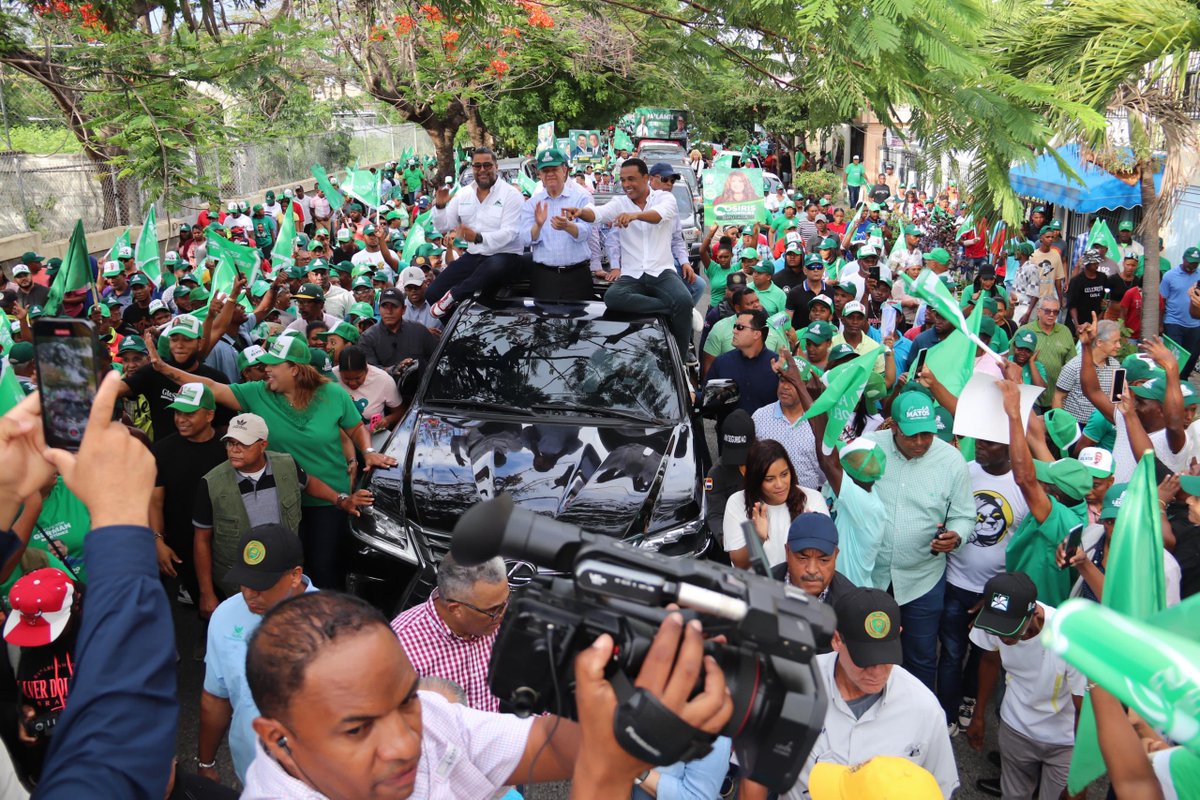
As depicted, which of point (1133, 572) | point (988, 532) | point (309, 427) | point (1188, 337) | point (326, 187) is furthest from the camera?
point (326, 187)

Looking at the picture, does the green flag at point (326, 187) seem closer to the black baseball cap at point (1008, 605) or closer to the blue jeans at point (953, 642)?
the blue jeans at point (953, 642)

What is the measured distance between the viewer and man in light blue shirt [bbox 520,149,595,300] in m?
7.81

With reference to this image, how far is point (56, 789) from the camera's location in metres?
1.48

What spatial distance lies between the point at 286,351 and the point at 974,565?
3.77 meters

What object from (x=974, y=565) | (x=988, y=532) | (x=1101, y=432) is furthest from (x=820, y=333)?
(x=974, y=565)

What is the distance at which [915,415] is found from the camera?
194 inches

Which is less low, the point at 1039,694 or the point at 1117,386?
the point at 1117,386

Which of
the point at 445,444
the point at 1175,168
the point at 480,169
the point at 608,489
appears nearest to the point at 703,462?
the point at 608,489

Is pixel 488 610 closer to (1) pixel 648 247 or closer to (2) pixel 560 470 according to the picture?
(2) pixel 560 470

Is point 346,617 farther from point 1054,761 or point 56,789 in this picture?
point 1054,761

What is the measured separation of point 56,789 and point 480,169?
6.81 m

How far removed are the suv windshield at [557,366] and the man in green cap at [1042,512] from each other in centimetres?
189

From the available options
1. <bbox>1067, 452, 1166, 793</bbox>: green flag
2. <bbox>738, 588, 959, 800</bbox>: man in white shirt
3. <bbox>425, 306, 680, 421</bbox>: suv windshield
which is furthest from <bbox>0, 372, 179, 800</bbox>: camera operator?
<bbox>425, 306, 680, 421</bbox>: suv windshield

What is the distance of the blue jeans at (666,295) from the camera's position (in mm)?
7430
